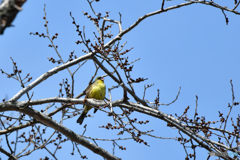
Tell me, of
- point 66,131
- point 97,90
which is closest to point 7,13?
point 66,131

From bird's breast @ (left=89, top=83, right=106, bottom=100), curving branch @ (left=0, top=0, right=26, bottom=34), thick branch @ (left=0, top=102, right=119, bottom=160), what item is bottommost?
curving branch @ (left=0, top=0, right=26, bottom=34)

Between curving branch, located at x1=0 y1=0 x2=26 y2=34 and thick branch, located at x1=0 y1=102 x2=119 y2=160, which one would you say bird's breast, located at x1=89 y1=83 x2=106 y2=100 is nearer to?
thick branch, located at x1=0 y1=102 x2=119 y2=160

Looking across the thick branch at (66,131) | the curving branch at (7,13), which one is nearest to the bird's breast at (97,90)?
the thick branch at (66,131)

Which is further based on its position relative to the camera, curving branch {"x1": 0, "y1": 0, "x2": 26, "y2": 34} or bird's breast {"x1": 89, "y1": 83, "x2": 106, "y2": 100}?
bird's breast {"x1": 89, "y1": 83, "x2": 106, "y2": 100}

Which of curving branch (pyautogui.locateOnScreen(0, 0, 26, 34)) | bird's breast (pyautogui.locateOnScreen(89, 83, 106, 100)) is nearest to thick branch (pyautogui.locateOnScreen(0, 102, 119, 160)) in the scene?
curving branch (pyautogui.locateOnScreen(0, 0, 26, 34))

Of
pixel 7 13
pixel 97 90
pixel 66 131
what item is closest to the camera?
pixel 7 13

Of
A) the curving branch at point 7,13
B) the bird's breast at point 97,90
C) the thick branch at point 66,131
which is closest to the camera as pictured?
the curving branch at point 7,13

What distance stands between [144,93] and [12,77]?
2538 mm

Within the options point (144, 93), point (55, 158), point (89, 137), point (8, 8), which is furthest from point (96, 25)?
point (8, 8)

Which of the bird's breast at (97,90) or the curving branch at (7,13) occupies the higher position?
the bird's breast at (97,90)

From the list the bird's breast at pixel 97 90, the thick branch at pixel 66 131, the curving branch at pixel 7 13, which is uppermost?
the bird's breast at pixel 97 90

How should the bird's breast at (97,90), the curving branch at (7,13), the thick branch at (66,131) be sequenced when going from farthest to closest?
the bird's breast at (97,90), the thick branch at (66,131), the curving branch at (7,13)

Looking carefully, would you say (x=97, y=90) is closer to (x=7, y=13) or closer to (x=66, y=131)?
(x=66, y=131)

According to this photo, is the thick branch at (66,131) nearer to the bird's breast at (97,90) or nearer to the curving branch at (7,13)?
the curving branch at (7,13)
